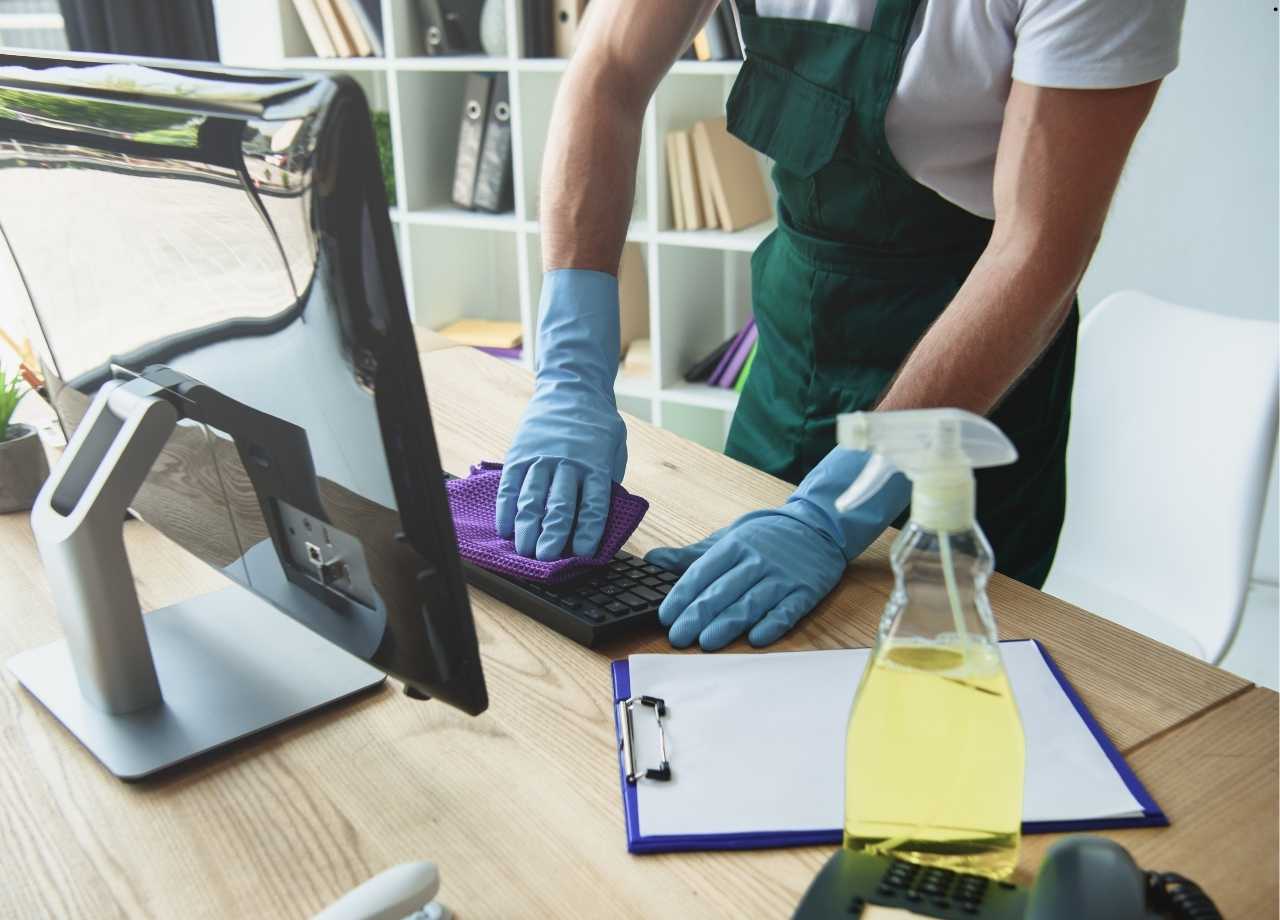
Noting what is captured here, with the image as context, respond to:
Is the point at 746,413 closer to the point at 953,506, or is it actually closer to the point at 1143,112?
the point at 1143,112

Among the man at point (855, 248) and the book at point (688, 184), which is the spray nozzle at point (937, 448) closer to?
the man at point (855, 248)

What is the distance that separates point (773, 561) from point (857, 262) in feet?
1.88

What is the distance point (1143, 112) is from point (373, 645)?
34.5 inches

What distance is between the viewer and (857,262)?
1.48 m

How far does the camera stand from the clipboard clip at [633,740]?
2.66 ft

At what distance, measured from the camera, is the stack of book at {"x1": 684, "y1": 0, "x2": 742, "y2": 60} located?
265cm

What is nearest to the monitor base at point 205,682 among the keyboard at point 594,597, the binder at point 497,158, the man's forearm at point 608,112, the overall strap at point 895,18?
the keyboard at point 594,597

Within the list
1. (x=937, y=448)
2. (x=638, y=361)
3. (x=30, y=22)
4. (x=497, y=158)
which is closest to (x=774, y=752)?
(x=937, y=448)

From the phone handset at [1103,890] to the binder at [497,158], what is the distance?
9.16 feet

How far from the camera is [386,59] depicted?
319 cm

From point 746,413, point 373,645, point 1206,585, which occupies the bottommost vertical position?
point 1206,585

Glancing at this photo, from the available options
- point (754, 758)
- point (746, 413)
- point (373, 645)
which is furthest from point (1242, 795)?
point (746, 413)

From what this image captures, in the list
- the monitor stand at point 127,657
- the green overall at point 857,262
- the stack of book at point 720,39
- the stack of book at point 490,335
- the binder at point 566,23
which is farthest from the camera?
the stack of book at point 490,335

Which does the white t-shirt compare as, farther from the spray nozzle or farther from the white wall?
the white wall
